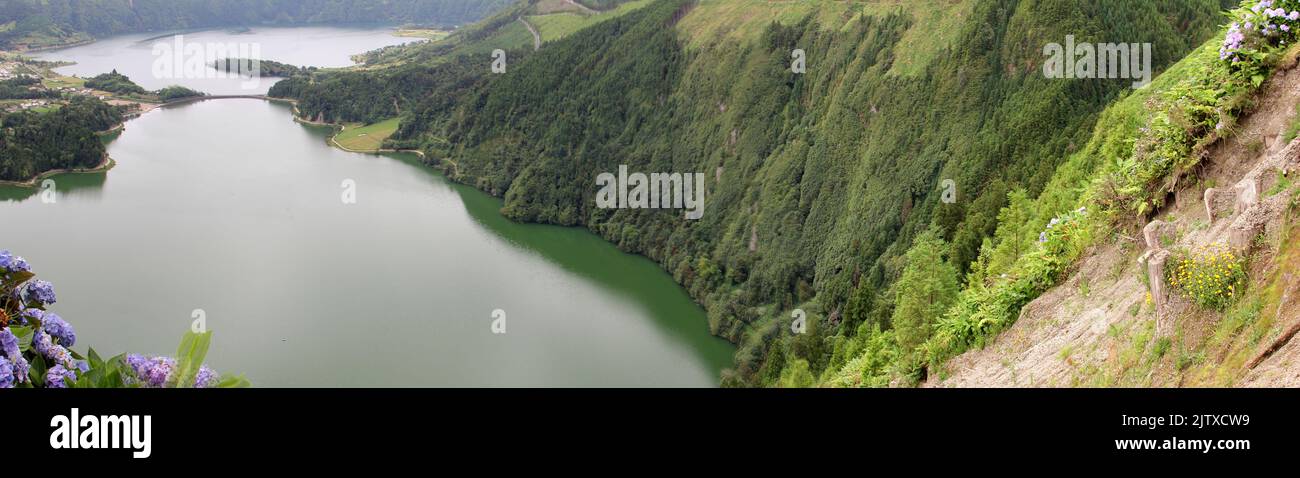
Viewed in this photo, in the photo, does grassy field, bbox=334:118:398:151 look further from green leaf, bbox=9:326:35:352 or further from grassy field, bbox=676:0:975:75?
green leaf, bbox=9:326:35:352

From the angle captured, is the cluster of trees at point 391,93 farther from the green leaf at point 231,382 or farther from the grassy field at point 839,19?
the green leaf at point 231,382

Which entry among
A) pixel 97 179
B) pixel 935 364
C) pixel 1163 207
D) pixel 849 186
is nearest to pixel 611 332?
pixel 849 186

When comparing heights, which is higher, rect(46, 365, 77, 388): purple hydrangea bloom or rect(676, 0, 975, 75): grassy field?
rect(676, 0, 975, 75): grassy field

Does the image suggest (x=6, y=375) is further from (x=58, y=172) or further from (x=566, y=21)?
(x=566, y=21)

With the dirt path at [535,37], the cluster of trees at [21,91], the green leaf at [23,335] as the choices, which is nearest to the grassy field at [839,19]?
the dirt path at [535,37]

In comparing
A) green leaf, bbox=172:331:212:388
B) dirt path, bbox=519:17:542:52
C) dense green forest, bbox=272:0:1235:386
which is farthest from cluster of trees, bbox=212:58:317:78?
green leaf, bbox=172:331:212:388

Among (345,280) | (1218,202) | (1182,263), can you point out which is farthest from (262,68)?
(1182,263)
